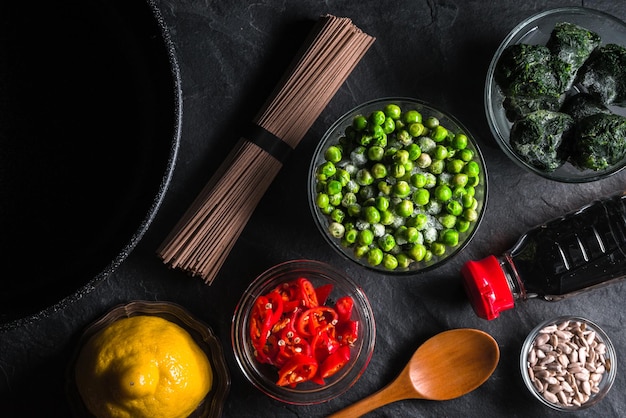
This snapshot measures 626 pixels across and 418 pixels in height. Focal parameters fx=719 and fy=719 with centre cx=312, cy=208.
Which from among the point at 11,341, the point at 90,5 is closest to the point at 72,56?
the point at 90,5

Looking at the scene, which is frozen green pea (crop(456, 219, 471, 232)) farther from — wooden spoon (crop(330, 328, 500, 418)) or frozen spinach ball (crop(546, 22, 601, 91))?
frozen spinach ball (crop(546, 22, 601, 91))

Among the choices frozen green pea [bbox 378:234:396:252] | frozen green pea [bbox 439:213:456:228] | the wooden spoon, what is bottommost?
the wooden spoon

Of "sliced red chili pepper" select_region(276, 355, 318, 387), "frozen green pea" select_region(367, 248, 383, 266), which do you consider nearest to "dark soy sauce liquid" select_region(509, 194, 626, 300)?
"frozen green pea" select_region(367, 248, 383, 266)

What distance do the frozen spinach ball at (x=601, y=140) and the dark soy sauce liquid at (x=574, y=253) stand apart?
24cm

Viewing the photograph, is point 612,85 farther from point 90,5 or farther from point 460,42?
point 90,5

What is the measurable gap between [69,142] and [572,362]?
1.53 metres

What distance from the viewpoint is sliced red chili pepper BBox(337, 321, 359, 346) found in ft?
6.59

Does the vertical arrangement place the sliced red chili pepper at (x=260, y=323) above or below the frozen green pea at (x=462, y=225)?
below

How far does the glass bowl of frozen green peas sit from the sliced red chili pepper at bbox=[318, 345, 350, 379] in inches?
9.9

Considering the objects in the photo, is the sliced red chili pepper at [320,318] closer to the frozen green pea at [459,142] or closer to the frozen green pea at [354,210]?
the frozen green pea at [354,210]

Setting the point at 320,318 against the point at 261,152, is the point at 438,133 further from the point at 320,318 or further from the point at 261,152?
the point at 320,318

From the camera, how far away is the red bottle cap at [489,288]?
1.97 metres

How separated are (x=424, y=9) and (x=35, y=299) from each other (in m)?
1.33

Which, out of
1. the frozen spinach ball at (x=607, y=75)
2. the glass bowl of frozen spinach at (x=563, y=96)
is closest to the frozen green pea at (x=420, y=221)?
the glass bowl of frozen spinach at (x=563, y=96)
